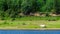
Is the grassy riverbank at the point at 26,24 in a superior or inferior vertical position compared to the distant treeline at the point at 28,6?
superior

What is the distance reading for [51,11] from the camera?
86375 millimetres

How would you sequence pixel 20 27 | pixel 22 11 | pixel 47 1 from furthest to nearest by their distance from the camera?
1. pixel 47 1
2. pixel 22 11
3. pixel 20 27

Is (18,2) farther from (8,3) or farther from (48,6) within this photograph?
(48,6)

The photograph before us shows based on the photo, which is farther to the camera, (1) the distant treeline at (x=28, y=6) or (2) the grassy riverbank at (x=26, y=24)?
(1) the distant treeline at (x=28, y=6)

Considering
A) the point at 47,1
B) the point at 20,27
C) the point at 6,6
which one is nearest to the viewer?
the point at 20,27

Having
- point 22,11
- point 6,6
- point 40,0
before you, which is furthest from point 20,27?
point 40,0

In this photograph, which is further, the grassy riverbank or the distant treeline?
the distant treeline

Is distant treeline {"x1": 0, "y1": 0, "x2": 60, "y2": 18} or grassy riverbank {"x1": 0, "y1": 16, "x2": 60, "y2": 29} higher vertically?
grassy riverbank {"x1": 0, "y1": 16, "x2": 60, "y2": 29}

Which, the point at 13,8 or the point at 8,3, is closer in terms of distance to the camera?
the point at 13,8

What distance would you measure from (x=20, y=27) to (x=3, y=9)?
39.3 meters

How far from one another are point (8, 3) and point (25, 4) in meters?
7.20

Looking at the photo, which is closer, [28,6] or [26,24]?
[26,24]

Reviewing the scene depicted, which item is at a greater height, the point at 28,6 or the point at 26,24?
the point at 26,24

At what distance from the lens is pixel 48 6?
9369cm
